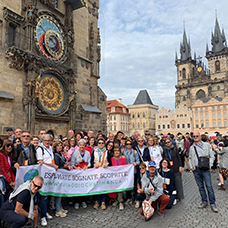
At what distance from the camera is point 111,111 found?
69688 millimetres

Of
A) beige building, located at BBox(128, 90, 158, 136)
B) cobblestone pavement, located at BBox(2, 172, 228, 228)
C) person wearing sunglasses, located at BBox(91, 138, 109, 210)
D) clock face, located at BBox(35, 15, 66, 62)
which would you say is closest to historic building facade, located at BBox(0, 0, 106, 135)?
clock face, located at BBox(35, 15, 66, 62)

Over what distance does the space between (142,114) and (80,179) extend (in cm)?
6833

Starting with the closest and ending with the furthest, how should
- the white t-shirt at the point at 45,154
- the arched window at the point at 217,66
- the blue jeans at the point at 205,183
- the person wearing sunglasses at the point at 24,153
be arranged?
the person wearing sunglasses at the point at 24,153, the white t-shirt at the point at 45,154, the blue jeans at the point at 205,183, the arched window at the point at 217,66

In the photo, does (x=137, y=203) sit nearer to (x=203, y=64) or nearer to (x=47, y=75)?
(x=47, y=75)

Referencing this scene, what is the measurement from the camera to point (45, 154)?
5.34 metres

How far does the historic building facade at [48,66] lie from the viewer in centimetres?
1077

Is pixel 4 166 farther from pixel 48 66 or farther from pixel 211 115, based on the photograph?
pixel 211 115

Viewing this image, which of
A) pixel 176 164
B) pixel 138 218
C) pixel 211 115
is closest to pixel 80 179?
pixel 138 218

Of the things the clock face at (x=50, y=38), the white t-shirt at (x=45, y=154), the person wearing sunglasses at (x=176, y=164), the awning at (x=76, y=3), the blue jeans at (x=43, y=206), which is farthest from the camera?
the awning at (x=76, y=3)

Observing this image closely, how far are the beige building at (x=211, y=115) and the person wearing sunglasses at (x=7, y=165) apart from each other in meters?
65.2

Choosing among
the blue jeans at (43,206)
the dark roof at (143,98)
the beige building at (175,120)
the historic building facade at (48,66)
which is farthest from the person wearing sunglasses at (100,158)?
the dark roof at (143,98)

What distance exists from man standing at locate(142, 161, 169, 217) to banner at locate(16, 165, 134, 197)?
3.05 ft

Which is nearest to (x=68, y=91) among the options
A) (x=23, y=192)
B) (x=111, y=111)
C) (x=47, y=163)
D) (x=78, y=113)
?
(x=78, y=113)

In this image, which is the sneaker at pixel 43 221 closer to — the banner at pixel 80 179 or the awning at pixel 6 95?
the banner at pixel 80 179
